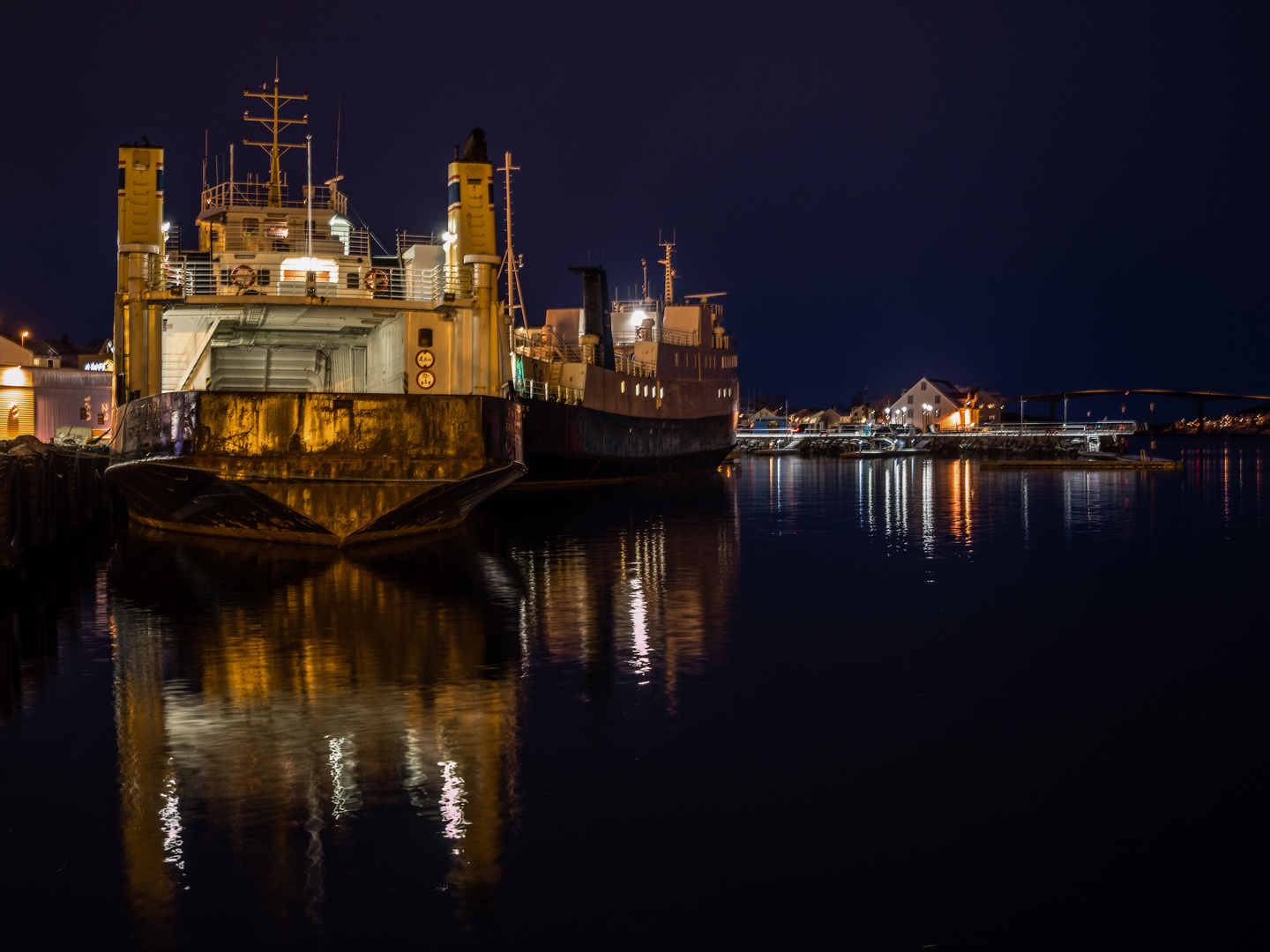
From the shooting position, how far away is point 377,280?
60.9ft

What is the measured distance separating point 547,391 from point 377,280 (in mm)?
16313

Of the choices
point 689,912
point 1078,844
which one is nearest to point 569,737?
point 689,912

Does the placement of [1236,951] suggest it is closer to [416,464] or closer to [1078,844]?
[1078,844]

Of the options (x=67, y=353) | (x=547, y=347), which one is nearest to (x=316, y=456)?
(x=547, y=347)

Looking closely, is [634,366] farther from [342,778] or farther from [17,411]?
[342,778]

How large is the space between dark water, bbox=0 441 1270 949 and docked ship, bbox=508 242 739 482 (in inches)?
820

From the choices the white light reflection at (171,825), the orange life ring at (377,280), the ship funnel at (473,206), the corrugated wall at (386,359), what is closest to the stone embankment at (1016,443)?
the corrugated wall at (386,359)

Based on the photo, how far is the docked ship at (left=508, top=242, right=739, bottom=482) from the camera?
36375 millimetres

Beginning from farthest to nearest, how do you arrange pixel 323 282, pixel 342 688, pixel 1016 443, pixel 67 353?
pixel 1016 443 < pixel 67 353 < pixel 323 282 < pixel 342 688

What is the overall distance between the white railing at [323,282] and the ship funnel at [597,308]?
18.6m

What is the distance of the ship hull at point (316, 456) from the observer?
617 inches

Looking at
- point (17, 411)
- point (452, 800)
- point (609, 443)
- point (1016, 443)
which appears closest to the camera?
point (452, 800)

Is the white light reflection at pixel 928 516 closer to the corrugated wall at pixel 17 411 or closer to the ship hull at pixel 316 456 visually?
the ship hull at pixel 316 456

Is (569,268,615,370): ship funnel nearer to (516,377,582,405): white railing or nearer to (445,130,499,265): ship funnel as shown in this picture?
(516,377,582,405): white railing
